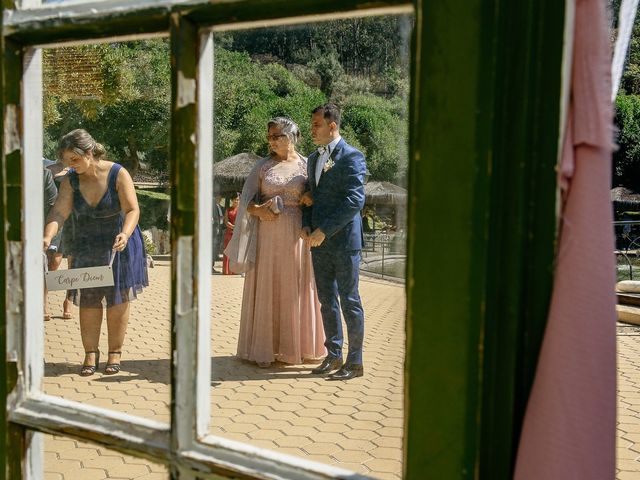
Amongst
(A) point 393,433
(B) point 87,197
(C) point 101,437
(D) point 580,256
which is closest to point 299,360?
(A) point 393,433

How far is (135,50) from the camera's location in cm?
391

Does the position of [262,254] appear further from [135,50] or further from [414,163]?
[414,163]

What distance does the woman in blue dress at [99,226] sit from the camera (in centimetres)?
378

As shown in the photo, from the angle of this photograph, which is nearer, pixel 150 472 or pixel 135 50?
pixel 150 472

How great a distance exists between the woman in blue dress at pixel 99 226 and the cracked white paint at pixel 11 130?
2.72 m

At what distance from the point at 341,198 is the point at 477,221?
11.4 feet

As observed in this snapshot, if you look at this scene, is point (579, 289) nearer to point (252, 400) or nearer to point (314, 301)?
point (252, 400)

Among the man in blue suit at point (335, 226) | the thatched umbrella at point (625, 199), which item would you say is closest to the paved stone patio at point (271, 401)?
the man in blue suit at point (335, 226)

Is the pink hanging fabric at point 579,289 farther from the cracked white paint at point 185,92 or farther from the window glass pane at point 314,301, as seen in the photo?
the window glass pane at point 314,301

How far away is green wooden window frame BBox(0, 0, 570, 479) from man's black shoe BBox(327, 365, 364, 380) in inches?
147

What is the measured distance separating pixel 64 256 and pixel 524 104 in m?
3.50

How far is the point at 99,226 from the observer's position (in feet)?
13.1

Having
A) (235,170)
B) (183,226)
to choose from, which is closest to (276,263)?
(235,170)

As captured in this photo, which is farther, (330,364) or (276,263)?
(276,263)
